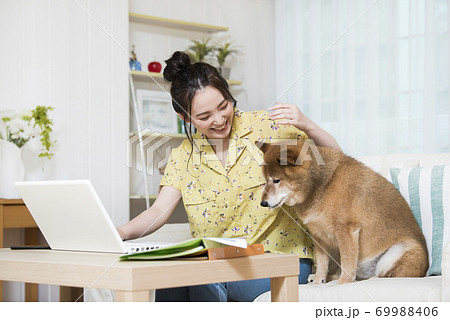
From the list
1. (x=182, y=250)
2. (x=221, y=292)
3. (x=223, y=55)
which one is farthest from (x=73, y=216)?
(x=223, y=55)

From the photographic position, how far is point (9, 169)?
2.53 meters

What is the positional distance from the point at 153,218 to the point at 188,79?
0.45 metres

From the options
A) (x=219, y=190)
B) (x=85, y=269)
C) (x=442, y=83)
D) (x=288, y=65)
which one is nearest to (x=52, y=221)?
(x=85, y=269)

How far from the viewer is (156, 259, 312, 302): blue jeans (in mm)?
1486

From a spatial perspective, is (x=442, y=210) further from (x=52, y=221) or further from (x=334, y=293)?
(x=52, y=221)

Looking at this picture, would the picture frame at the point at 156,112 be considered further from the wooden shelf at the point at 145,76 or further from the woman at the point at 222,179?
the woman at the point at 222,179

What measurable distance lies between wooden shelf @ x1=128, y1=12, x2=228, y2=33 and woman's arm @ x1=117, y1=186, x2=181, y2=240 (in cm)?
175

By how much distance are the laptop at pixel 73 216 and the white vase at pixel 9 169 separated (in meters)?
1.55

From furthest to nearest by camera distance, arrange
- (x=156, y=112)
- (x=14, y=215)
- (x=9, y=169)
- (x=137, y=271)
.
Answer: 1. (x=156, y=112)
2. (x=9, y=169)
3. (x=14, y=215)
4. (x=137, y=271)

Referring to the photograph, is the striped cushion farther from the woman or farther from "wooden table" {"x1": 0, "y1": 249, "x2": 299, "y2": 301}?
"wooden table" {"x1": 0, "y1": 249, "x2": 299, "y2": 301}

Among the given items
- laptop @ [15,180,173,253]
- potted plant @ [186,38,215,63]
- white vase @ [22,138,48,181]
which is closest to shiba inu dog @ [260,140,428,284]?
laptop @ [15,180,173,253]

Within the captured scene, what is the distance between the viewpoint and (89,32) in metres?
2.93

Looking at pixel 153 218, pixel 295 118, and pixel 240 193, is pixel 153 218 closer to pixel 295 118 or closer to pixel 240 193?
pixel 240 193

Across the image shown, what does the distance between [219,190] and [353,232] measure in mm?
426
